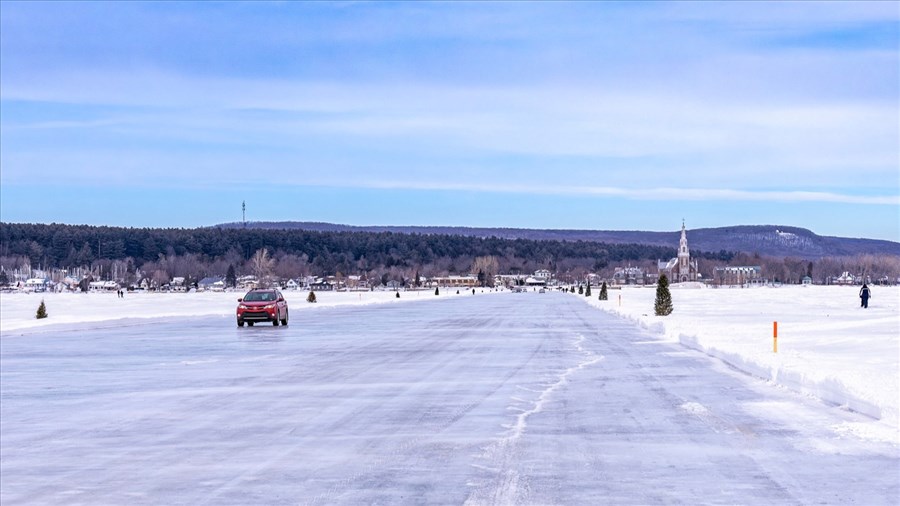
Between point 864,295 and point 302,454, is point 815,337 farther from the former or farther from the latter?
point 864,295

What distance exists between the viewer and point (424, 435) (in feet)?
40.5

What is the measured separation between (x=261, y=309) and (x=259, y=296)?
1.65 m

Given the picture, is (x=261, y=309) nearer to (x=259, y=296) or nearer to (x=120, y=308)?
(x=259, y=296)

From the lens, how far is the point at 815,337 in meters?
31.8

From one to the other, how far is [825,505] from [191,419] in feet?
27.7

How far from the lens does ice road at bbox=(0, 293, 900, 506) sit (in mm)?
9234

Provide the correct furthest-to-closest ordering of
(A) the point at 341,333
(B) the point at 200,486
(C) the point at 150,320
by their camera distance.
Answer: (C) the point at 150,320, (A) the point at 341,333, (B) the point at 200,486

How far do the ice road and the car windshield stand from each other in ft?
68.2

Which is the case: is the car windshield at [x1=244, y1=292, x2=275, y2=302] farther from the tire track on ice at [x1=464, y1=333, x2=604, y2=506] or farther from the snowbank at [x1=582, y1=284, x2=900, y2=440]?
the tire track on ice at [x1=464, y1=333, x2=604, y2=506]

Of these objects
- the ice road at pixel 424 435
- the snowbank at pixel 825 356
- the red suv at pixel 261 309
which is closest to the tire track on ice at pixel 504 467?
the ice road at pixel 424 435

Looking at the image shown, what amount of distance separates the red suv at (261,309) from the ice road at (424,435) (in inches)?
769

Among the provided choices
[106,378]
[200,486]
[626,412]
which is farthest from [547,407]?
[106,378]

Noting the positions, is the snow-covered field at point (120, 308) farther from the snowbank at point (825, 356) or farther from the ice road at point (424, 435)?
the snowbank at point (825, 356)

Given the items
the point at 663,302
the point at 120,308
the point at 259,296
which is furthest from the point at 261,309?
the point at 120,308
